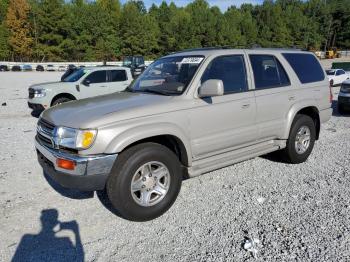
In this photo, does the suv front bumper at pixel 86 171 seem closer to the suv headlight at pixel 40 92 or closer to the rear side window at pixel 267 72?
the rear side window at pixel 267 72

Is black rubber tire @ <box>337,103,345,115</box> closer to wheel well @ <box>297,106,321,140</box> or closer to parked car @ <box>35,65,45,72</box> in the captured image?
wheel well @ <box>297,106,321,140</box>

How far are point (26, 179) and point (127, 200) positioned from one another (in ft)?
7.56

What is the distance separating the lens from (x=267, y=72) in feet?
16.5

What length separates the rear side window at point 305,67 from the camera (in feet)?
17.8

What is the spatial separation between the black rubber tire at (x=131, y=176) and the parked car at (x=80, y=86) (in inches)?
292

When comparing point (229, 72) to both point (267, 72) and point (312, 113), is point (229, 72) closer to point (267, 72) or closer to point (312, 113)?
point (267, 72)

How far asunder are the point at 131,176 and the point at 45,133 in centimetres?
121

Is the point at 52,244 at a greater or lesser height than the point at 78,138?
lesser

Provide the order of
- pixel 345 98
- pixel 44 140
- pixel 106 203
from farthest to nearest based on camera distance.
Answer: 1. pixel 345 98
2. pixel 106 203
3. pixel 44 140

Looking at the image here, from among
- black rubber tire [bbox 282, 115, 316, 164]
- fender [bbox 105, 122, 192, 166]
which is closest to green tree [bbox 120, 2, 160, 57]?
black rubber tire [bbox 282, 115, 316, 164]

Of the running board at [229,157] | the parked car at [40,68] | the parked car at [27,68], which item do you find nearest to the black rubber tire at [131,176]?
the running board at [229,157]

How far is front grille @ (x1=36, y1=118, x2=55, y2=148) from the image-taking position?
3.76 m

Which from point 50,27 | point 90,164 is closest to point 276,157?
point 90,164

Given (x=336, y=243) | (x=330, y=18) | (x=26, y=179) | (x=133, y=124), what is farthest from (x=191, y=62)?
(x=330, y=18)
